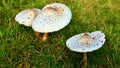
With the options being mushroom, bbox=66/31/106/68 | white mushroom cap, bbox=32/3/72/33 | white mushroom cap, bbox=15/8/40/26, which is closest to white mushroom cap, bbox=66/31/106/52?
mushroom, bbox=66/31/106/68

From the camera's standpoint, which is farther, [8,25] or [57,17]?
[8,25]

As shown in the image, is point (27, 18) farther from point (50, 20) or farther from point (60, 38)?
point (60, 38)

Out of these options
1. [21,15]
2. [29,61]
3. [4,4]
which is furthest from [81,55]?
[4,4]

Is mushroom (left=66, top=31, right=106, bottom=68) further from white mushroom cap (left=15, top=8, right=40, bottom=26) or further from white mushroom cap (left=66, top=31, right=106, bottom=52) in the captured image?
white mushroom cap (left=15, top=8, right=40, bottom=26)

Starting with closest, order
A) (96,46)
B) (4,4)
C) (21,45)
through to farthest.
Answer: (96,46) → (21,45) → (4,4)

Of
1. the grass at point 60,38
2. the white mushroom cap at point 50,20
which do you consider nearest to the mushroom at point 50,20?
the white mushroom cap at point 50,20

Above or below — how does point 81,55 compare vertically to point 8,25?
below

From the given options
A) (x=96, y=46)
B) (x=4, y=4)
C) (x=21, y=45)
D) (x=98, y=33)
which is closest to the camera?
(x=96, y=46)

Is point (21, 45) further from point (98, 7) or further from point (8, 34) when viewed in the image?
point (98, 7)
